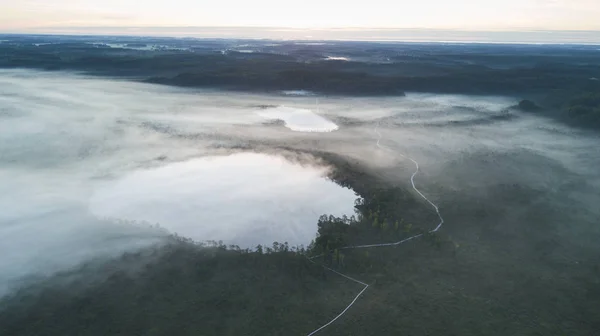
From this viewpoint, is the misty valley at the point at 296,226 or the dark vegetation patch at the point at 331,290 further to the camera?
the misty valley at the point at 296,226

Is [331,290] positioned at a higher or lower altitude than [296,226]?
lower

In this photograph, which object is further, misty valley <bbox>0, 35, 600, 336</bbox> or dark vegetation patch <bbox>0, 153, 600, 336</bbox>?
misty valley <bbox>0, 35, 600, 336</bbox>

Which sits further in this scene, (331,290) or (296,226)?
(296,226)

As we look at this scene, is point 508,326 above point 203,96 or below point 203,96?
below

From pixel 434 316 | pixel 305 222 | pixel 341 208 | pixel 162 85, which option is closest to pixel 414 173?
pixel 341 208

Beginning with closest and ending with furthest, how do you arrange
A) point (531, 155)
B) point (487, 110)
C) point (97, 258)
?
point (97, 258), point (531, 155), point (487, 110)

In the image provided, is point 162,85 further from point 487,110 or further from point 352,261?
point 352,261

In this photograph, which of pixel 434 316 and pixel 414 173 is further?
pixel 414 173

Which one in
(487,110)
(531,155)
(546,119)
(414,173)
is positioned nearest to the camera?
(414,173)
